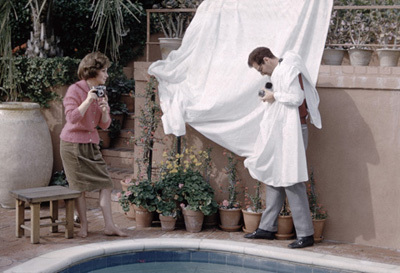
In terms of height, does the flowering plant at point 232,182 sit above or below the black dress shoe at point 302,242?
above

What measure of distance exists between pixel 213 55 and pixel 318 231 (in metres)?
2.00

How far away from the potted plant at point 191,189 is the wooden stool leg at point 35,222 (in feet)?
4.30

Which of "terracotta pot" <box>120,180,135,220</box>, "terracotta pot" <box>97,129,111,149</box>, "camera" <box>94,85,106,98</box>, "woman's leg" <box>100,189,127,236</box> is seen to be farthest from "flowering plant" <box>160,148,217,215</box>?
"terracotta pot" <box>97,129,111,149</box>

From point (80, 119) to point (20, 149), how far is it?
1751 mm

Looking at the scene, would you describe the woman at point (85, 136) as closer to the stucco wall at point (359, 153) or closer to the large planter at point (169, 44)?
the large planter at point (169, 44)

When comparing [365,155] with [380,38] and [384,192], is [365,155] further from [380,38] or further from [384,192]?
[380,38]

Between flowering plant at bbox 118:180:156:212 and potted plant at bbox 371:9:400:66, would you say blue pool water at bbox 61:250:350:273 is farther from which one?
potted plant at bbox 371:9:400:66

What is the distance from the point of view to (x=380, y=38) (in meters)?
5.78

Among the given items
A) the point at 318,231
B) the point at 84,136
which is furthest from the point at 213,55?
the point at 318,231

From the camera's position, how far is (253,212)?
5.62 meters

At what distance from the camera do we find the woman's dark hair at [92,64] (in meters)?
5.21

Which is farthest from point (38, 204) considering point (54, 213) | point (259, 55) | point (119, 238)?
point (259, 55)

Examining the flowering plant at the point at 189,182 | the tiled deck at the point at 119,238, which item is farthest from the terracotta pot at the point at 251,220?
the flowering plant at the point at 189,182

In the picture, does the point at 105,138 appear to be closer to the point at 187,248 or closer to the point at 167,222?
the point at 167,222
